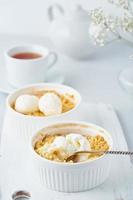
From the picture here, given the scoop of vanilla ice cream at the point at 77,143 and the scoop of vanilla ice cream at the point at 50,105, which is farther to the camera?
the scoop of vanilla ice cream at the point at 50,105

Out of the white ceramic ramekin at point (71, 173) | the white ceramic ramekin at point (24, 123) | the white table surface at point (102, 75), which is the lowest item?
the white table surface at point (102, 75)

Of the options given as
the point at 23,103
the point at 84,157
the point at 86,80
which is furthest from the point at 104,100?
the point at 84,157

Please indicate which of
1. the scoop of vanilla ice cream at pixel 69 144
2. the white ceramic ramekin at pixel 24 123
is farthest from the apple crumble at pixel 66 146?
the white ceramic ramekin at pixel 24 123

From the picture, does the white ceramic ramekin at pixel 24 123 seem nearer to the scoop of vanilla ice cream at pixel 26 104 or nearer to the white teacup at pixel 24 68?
the scoop of vanilla ice cream at pixel 26 104

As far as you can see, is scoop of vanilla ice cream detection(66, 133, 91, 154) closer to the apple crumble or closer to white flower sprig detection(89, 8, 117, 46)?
the apple crumble

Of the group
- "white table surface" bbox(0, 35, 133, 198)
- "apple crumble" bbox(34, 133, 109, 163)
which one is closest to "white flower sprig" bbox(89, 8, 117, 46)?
"white table surface" bbox(0, 35, 133, 198)

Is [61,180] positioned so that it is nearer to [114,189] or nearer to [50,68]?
[114,189]
